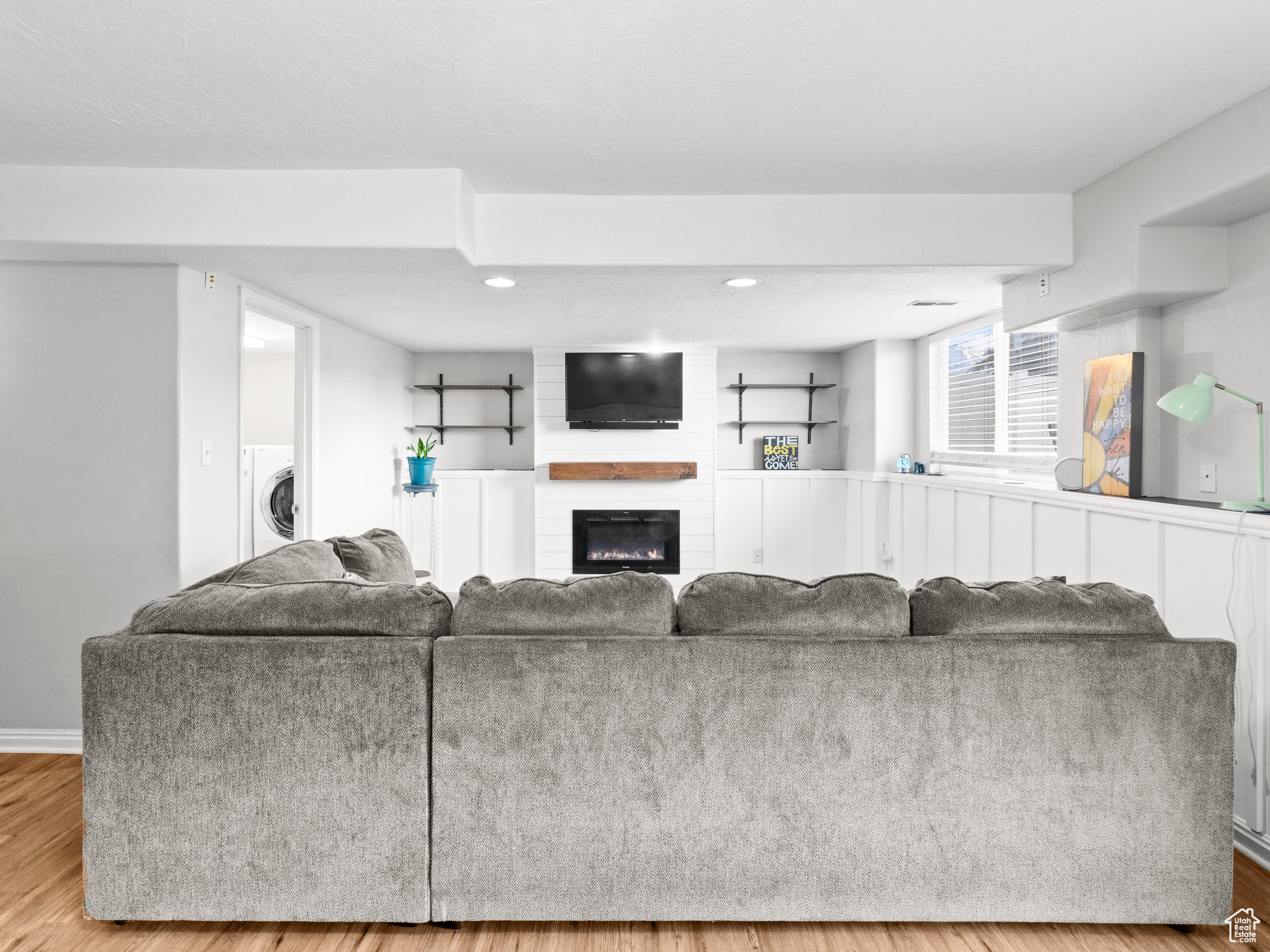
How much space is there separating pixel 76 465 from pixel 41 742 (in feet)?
3.79

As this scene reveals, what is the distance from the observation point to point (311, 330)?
4.41 metres

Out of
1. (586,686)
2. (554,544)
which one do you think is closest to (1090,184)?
(586,686)

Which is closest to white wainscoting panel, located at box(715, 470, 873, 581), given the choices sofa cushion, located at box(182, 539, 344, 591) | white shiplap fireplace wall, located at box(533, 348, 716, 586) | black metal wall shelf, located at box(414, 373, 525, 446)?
white shiplap fireplace wall, located at box(533, 348, 716, 586)

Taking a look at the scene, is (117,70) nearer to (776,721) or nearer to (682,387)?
(776,721)

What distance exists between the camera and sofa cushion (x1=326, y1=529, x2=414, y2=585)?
2.89 meters

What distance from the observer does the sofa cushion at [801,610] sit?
1775 millimetres

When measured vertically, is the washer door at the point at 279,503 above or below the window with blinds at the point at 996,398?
below

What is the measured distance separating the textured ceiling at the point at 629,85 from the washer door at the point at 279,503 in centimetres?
297

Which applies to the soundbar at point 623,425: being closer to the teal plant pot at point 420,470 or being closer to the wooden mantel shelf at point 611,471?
the wooden mantel shelf at point 611,471

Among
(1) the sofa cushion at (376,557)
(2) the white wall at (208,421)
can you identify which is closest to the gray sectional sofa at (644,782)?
(1) the sofa cushion at (376,557)

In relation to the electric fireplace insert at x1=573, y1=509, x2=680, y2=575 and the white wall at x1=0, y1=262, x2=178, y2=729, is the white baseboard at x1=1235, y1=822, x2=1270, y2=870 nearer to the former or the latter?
the white wall at x1=0, y1=262, x2=178, y2=729

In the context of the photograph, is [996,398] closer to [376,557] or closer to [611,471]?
[611,471]

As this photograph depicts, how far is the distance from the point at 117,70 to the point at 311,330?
241 centimetres

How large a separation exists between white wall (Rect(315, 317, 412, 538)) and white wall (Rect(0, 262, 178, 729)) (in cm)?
136
